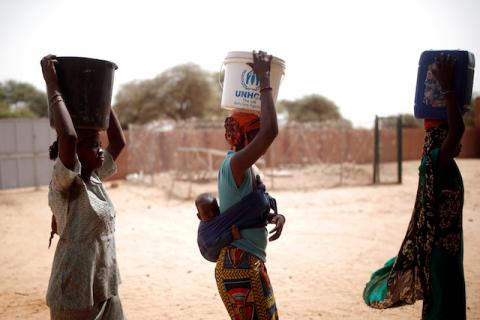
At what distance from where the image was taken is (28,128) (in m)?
15.2

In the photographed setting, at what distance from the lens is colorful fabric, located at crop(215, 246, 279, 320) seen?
2.29 meters

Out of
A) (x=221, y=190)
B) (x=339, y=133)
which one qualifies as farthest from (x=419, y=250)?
(x=339, y=133)

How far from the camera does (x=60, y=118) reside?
2199mm

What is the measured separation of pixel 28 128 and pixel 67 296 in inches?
565

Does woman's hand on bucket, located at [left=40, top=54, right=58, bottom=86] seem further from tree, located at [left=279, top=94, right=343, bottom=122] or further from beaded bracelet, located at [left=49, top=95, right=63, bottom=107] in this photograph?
tree, located at [left=279, top=94, right=343, bottom=122]

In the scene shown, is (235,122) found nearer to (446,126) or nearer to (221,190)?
(221,190)

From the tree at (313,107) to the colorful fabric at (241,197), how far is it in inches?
1944

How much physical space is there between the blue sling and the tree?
162ft

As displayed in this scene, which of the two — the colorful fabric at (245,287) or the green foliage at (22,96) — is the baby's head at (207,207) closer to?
the colorful fabric at (245,287)

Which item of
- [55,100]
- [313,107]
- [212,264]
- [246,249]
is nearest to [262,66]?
[246,249]

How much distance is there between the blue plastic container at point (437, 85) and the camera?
2.76 meters

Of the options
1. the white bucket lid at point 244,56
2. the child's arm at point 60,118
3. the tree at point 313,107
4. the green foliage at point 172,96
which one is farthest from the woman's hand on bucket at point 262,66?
the tree at point 313,107

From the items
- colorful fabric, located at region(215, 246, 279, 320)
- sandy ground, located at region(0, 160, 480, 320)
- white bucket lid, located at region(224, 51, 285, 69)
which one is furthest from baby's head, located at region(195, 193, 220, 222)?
sandy ground, located at region(0, 160, 480, 320)

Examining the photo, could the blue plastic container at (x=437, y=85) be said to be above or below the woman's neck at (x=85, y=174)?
above
